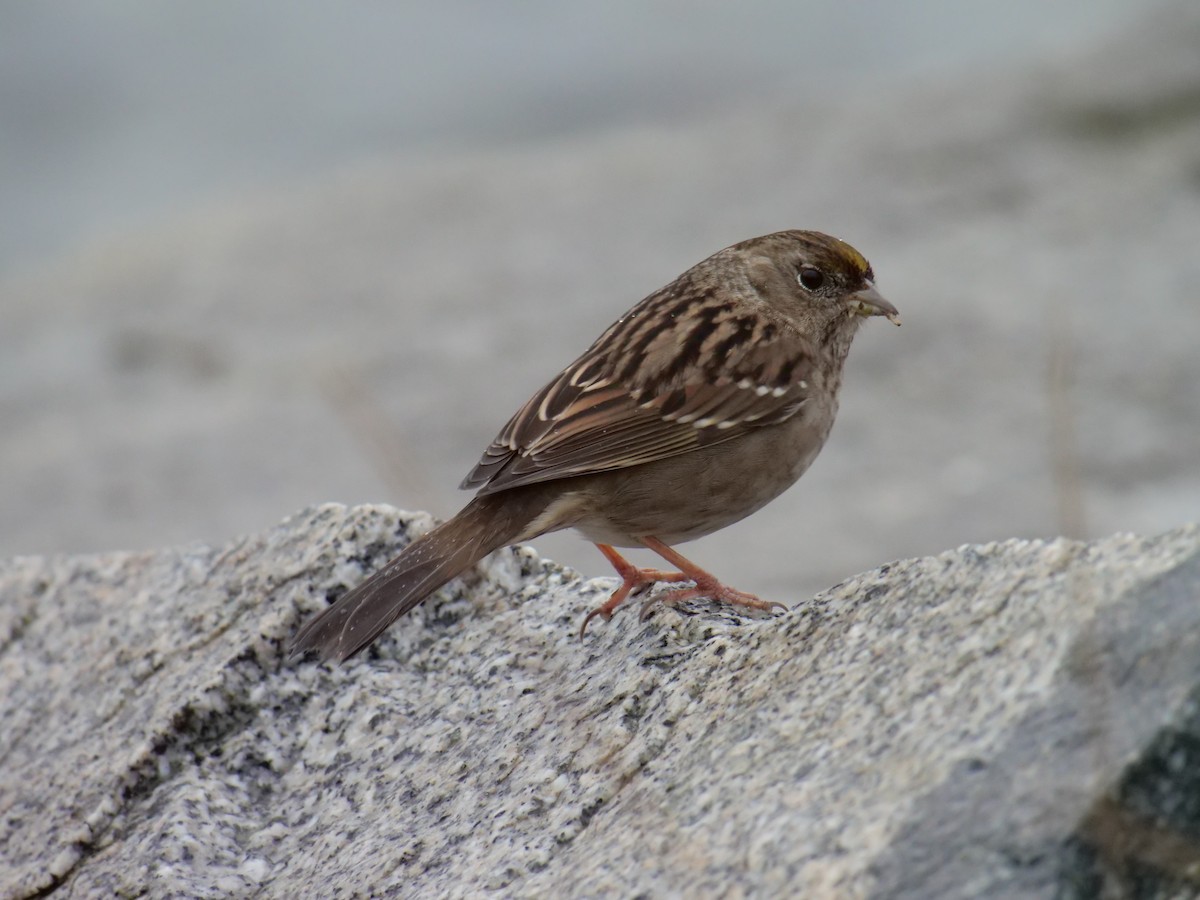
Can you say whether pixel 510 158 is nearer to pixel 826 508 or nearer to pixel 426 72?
pixel 426 72

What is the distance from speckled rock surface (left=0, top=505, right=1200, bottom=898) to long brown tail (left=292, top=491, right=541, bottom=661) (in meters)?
0.15

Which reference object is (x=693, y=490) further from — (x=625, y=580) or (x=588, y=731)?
(x=588, y=731)

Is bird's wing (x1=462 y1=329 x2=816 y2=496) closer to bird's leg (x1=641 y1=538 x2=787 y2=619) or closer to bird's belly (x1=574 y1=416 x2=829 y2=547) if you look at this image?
bird's belly (x1=574 y1=416 x2=829 y2=547)

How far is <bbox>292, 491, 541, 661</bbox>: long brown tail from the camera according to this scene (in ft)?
12.1

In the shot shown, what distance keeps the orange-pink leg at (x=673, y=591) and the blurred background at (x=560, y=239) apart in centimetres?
182

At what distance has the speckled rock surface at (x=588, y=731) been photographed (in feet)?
7.79

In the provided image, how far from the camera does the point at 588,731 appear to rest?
10.8ft

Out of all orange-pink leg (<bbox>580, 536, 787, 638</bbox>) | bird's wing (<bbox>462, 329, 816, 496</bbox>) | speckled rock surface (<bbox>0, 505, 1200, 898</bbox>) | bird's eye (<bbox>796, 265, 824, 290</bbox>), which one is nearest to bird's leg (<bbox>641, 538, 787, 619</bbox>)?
orange-pink leg (<bbox>580, 536, 787, 638</bbox>)

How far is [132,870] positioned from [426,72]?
39.2ft

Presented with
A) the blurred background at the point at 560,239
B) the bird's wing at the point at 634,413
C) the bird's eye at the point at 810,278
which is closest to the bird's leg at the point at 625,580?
the bird's wing at the point at 634,413

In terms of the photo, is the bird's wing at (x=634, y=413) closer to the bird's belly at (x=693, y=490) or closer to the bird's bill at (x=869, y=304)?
the bird's belly at (x=693, y=490)

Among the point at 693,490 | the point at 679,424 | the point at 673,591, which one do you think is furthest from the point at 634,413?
the point at 673,591

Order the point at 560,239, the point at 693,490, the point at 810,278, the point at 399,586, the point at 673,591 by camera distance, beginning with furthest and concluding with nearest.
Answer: the point at 560,239
the point at 810,278
the point at 693,490
the point at 673,591
the point at 399,586

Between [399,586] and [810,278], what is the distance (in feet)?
6.70
